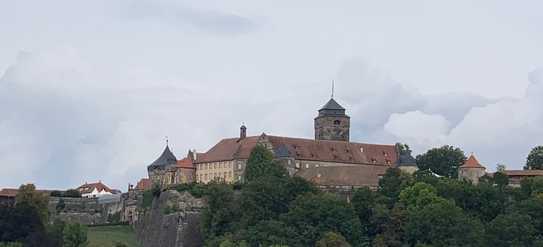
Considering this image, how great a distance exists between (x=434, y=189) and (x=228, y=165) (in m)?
18.4

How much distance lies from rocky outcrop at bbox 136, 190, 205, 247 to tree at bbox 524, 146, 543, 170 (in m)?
23.5

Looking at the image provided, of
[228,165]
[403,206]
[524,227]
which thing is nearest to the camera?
[524,227]

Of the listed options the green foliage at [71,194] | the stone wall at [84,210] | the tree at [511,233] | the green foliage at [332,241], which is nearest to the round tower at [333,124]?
the stone wall at [84,210]

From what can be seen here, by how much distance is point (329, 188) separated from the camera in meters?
93.2

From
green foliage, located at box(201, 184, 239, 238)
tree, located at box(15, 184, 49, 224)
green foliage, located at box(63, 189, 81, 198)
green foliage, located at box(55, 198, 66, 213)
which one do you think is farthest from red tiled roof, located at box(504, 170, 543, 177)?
green foliage, located at box(63, 189, 81, 198)

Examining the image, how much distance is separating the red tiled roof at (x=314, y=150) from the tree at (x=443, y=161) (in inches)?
93.8

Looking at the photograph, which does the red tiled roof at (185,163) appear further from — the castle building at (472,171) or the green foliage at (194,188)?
the castle building at (472,171)

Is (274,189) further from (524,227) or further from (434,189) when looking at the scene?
(524,227)

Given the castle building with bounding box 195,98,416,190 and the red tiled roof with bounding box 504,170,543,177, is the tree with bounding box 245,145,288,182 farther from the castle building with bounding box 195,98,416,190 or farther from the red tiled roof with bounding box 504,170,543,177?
the red tiled roof with bounding box 504,170,543,177

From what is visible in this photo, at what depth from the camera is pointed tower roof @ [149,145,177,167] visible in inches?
4060

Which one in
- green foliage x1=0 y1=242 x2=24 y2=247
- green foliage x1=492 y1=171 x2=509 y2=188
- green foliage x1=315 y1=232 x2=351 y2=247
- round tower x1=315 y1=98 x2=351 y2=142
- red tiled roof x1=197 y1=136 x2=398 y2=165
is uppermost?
round tower x1=315 y1=98 x2=351 y2=142

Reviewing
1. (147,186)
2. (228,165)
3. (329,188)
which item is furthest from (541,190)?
(147,186)

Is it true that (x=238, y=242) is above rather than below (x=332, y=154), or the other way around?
below

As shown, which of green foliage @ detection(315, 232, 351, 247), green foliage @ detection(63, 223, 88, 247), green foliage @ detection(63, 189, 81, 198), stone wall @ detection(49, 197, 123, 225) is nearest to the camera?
green foliage @ detection(315, 232, 351, 247)
